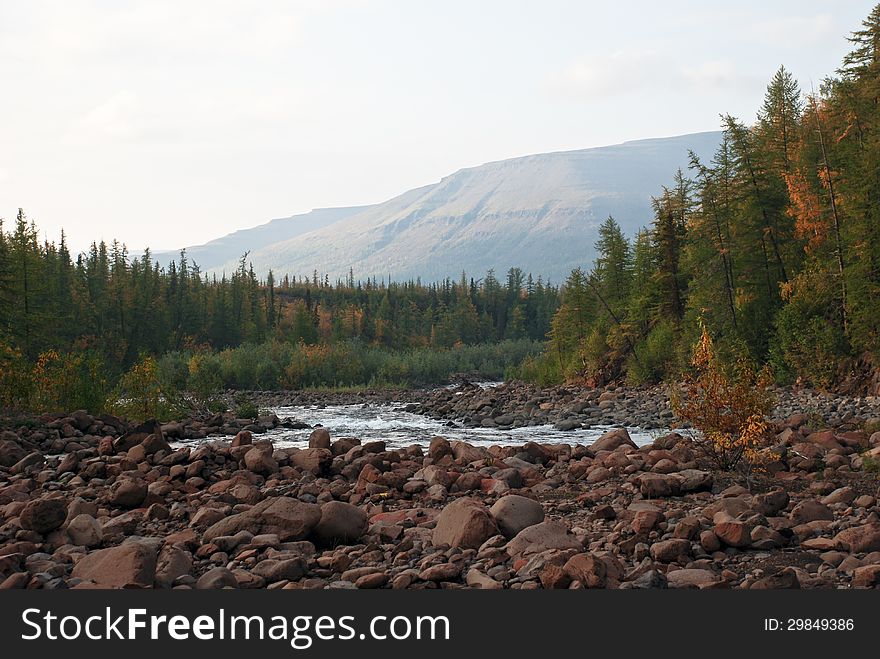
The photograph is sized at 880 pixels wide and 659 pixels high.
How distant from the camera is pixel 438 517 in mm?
8141

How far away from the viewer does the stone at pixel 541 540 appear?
6859 millimetres

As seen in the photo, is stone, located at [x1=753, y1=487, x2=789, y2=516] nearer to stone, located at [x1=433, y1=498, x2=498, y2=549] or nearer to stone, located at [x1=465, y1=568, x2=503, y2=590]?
stone, located at [x1=433, y1=498, x2=498, y2=549]

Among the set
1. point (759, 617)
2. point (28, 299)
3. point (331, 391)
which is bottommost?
point (331, 391)

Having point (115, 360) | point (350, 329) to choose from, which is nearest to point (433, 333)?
point (350, 329)

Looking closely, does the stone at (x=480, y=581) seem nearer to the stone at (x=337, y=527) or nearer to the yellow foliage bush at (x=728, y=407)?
the stone at (x=337, y=527)

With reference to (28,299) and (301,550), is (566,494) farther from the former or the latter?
(28,299)

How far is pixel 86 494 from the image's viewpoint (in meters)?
10.3

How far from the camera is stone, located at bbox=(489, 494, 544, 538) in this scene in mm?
7723

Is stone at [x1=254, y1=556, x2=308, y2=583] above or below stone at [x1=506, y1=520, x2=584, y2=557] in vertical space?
above

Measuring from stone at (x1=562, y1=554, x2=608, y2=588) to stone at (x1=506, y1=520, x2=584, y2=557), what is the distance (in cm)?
79

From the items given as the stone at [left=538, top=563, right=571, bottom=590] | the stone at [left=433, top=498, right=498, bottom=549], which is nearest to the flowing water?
the stone at [left=433, top=498, right=498, bottom=549]

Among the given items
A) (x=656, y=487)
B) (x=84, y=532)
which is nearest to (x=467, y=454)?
(x=656, y=487)

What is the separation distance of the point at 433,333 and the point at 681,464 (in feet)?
217

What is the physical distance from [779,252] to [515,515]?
79.8 ft
